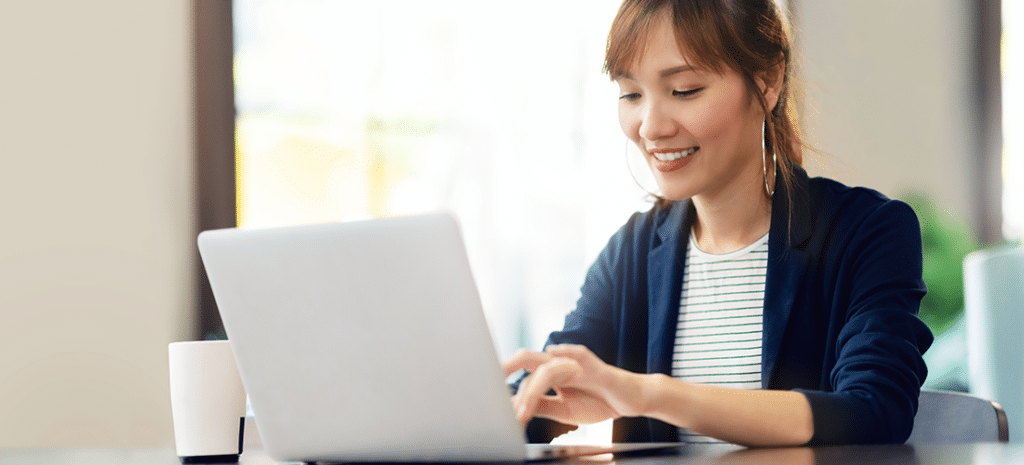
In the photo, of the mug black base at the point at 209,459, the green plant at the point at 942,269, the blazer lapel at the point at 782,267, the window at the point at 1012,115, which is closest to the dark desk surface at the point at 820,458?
the mug black base at the point at 209,459

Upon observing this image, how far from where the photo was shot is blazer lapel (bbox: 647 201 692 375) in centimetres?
127

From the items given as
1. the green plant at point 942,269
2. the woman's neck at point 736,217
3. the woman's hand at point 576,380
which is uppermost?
the woman's neck at point 736,217

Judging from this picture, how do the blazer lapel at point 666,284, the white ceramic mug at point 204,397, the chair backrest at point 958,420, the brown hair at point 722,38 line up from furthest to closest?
the blazer lapel at point 666,284 → the brown hair at point 722,38 → the chair backrest at point 958,420 → the white ceramic mug at point 204,397

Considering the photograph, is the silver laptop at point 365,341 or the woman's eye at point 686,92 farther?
the woman's eye at point 686,92

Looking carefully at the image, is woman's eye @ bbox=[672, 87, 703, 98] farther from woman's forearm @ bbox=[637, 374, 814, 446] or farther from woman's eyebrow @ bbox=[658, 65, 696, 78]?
woman's forearm @ bbox=[637, 374, 814, 446]

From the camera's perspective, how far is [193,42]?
6.86ft

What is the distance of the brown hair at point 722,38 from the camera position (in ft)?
3.77

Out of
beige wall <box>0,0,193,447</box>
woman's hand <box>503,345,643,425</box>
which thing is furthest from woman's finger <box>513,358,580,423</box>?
beige wall <box>0,0,193,447</box>

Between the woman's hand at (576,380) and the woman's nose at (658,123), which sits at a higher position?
the woman's nose at (658,123)

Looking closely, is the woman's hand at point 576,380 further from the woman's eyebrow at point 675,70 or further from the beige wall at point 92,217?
the beige wall at point 92,217

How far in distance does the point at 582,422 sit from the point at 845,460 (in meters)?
0.31

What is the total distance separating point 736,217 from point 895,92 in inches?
80.2

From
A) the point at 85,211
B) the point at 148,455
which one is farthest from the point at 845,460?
the point at 85,211

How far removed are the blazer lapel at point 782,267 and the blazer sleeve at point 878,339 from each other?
0.06 meters
